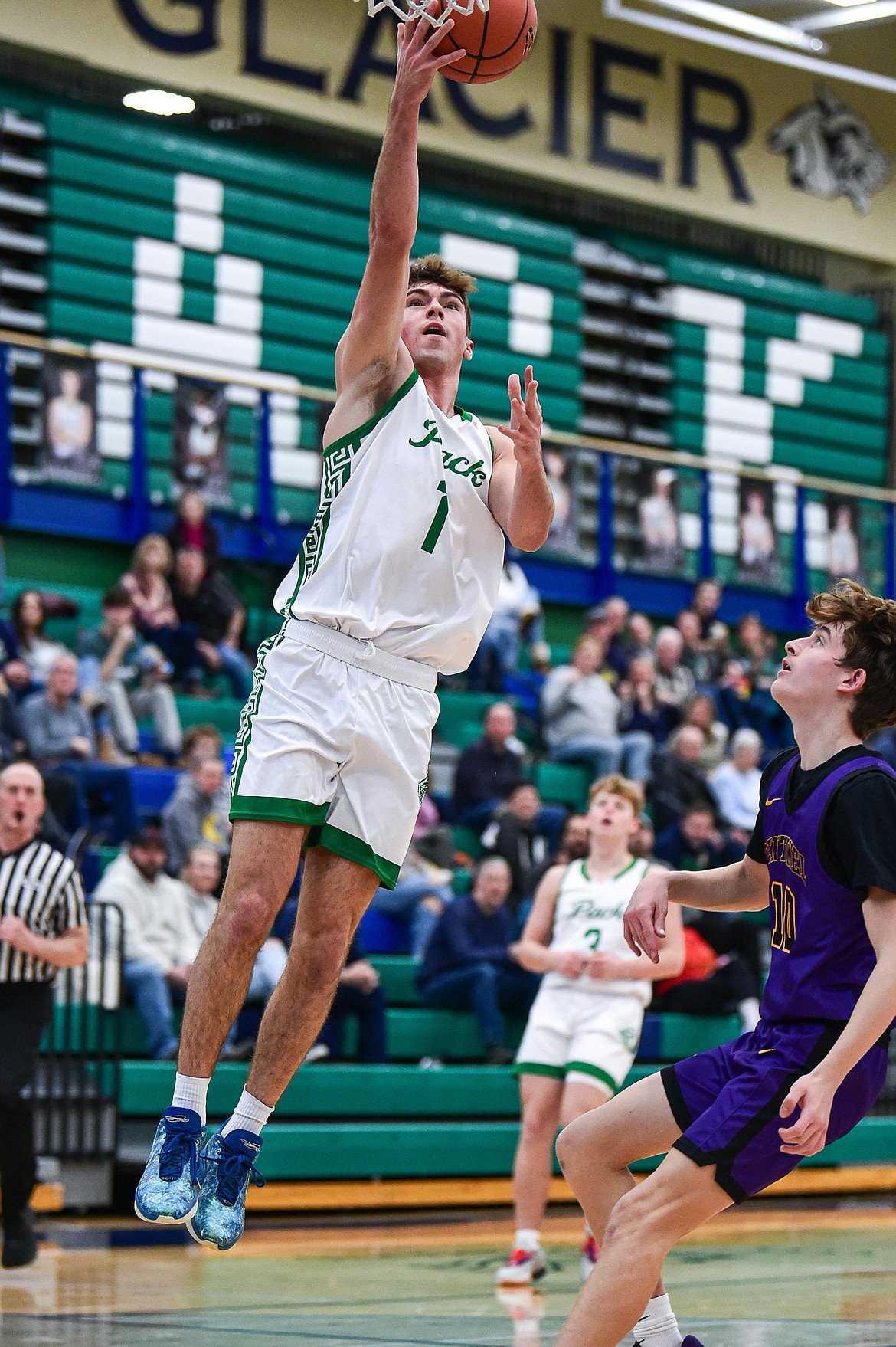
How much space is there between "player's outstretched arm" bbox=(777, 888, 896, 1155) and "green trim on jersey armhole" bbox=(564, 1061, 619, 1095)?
369 cm

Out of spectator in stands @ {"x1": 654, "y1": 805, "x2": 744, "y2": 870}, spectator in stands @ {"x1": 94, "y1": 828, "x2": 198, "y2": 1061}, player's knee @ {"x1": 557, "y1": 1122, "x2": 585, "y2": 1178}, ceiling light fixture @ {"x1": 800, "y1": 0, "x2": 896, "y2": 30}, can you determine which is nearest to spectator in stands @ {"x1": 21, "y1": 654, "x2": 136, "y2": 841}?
spectator in stands @ {"x1": 94, "y1": 828, "x2": 198, "y2": 1061}

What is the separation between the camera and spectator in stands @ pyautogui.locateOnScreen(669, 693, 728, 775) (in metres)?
13.6

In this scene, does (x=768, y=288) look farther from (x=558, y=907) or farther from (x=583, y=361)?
(x=558, y=907)

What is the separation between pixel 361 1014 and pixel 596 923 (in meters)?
2.47

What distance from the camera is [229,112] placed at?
50.6 feet

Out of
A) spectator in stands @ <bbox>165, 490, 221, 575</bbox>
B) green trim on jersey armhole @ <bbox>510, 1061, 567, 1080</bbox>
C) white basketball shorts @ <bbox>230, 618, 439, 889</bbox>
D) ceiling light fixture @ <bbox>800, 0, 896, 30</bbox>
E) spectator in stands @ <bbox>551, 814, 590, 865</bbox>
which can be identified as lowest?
green trim on jersey armhole @ <bbox>510, 1061, 567, 1080</bbox>

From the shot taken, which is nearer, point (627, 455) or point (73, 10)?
point (73, 10)

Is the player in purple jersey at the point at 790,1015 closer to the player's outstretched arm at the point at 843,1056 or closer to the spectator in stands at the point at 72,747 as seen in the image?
the player's outstretched arm at the point at 843,1056

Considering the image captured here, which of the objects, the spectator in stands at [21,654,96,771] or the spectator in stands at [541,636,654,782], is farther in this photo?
the spectator in stands at [541,636,654,782]

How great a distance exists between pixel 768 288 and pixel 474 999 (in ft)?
36.5

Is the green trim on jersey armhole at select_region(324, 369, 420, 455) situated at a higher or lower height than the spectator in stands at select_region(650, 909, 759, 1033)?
higher

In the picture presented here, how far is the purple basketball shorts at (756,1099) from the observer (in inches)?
155

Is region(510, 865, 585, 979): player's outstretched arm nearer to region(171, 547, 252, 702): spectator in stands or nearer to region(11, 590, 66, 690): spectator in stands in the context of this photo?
region(11, 590, 66, 690): spectator in stands

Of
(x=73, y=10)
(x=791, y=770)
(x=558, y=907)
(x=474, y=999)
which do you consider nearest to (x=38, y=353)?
(x=73, y=10)
